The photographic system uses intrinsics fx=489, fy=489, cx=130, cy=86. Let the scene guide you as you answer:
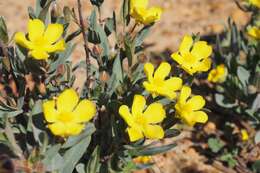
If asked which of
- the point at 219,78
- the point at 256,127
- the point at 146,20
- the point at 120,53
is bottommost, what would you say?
the point at 256,127

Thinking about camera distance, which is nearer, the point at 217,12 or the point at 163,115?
the point at 163,115

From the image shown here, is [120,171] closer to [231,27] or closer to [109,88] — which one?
[109,88]

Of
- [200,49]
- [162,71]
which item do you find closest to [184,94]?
[162,71]

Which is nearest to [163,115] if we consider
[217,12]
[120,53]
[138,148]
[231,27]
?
[138,148]

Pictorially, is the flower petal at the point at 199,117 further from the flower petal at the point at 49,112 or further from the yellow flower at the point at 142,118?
the flower petal at the point at 49,112

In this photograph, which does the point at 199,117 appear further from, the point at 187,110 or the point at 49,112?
the point at 49,112

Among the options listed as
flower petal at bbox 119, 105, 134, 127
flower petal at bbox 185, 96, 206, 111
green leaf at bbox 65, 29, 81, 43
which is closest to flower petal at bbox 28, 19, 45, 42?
green leaf at bbox 65, 29, 81, 43
